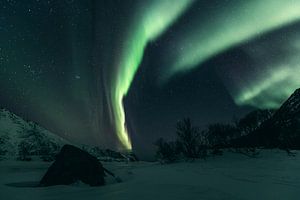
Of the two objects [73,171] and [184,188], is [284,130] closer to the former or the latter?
[184,188]

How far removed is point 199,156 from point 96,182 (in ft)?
65.4

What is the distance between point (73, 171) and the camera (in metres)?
7.05

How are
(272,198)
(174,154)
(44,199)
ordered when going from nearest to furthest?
(272,198)
(44,199)
(174,154)

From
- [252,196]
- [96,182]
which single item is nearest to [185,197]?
[252,196]

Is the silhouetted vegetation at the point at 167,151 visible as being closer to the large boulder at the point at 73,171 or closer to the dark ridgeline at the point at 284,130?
the dark ridgeline at the point at 284,130

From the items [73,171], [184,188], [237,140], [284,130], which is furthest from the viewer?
[237,140]

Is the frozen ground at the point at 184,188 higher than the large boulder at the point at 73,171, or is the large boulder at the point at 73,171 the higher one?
the large boulder at the point at 73,171

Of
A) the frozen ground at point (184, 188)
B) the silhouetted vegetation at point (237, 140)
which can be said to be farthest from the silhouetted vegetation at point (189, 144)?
the frozen ground at point (184, 188)

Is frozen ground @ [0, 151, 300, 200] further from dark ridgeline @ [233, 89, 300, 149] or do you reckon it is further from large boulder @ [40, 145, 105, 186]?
dark ridgeline @ [233, 89, 300, 149]

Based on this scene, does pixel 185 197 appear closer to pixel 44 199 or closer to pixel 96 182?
pixel 44 199

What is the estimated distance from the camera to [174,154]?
30.5 meters

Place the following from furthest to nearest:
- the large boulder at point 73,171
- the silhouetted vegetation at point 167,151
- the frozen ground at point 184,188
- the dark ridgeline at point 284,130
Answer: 1. the silhouetted vegetation at point 167,151
2. the dark ridgeline at point 284,130
3. the large boulder at point 73,171
4. the frozen ground at point 184,188

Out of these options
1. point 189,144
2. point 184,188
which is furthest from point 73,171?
point 189,144

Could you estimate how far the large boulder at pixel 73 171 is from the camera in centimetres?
672
